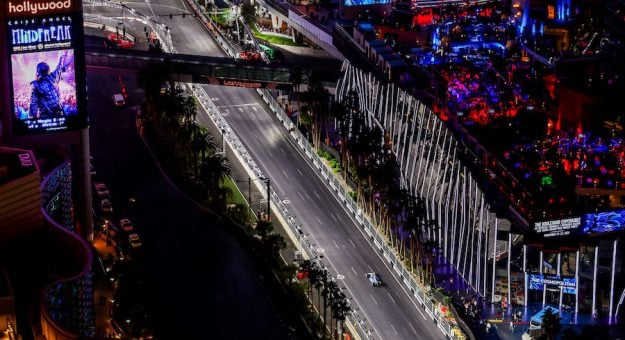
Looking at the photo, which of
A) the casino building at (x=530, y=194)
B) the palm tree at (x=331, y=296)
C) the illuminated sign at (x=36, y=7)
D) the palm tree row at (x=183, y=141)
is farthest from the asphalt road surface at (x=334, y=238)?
the illuminated sign at (x=36, y=7)

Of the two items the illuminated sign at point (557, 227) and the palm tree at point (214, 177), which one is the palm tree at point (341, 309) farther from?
the palm tree at point (214, 177)

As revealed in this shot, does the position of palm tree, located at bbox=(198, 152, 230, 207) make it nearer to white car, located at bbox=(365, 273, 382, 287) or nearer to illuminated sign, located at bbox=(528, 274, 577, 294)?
white car, located at bbox=(365, 273, 382, 287)

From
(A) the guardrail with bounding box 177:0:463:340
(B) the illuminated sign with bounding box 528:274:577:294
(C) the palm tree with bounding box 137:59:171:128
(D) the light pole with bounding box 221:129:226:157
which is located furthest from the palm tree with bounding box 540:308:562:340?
(C) the palm tree with bounding box 137:59:171:128

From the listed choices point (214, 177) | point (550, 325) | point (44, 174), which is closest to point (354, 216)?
point (214, 177)

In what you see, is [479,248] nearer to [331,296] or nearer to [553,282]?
[553,282]

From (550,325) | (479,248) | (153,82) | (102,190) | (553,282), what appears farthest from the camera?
(153,82)
